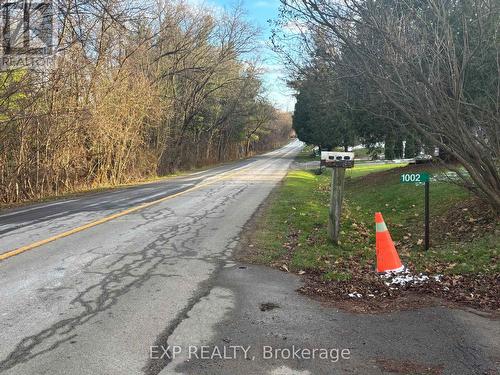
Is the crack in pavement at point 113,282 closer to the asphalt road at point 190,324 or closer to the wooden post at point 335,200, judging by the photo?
the asphalt road at point 190,324

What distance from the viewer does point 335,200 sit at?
26.5 ft

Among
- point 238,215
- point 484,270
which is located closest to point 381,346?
point 484,270

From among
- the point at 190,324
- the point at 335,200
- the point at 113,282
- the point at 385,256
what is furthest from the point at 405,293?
the point at 113,282

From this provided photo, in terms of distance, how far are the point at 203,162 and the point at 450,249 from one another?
1755 inches

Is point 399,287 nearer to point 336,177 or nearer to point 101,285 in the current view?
point 336,177

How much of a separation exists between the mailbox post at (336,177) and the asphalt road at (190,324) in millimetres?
1895

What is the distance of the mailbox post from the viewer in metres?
7.70

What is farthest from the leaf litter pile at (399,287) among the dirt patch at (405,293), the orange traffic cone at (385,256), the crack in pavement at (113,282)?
the crack in pavement at (113,282)

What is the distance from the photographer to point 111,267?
21.6 feet

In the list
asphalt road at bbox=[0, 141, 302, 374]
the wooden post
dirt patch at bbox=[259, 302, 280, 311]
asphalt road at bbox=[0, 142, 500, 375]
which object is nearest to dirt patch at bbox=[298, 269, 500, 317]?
asphalt road at bbox=[0, 142, 500, 375]

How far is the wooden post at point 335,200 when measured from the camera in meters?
7.93

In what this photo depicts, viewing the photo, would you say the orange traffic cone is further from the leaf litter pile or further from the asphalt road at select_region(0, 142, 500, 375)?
the asphalt road at select_region(0, 142, 500, 375)

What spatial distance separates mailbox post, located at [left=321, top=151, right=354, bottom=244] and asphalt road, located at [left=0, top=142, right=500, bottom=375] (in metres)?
1.89

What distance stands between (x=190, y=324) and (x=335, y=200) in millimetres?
4214
